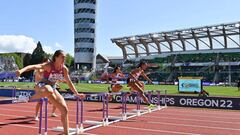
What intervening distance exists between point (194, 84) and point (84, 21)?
75457mm

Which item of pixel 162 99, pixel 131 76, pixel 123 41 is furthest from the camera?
pixel 123 41

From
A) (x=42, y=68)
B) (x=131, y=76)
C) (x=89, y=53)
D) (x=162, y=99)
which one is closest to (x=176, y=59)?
(x=89, y=53)

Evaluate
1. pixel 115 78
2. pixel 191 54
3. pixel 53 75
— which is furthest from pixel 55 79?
pixel 191 54

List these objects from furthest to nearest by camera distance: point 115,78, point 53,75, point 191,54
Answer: point 191,54
point 115,78
point 53,75

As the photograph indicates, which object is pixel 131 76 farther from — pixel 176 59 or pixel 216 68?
pixel 176 59

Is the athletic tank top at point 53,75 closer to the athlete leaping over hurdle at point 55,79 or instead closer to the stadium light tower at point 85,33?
the athlete leaping over hurdle at point 55,79

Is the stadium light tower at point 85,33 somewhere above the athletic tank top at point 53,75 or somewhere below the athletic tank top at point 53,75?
above

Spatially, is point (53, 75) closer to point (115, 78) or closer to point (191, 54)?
point (115, 78)

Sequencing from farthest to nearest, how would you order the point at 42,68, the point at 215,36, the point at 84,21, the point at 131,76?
the point at 84,21
the point at 215,36
the point at 131,76
the point at 42,68

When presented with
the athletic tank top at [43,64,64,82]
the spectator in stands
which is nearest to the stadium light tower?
the spectator in stands

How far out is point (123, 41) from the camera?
316 feet

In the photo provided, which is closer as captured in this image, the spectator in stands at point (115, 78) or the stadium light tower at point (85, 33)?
the spectator in stands at point (115, 78)

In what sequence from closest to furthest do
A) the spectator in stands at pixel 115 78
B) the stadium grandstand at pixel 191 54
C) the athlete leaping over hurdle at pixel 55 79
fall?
the athlete leaping over hurdle at pixel 55 79 < the spectator in stands at pixel 115 78 < the stadium grandstand at pixel 191 54

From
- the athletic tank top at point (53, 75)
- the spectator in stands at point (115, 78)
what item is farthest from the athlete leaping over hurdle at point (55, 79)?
the spectator in stands at point (115, 78)
